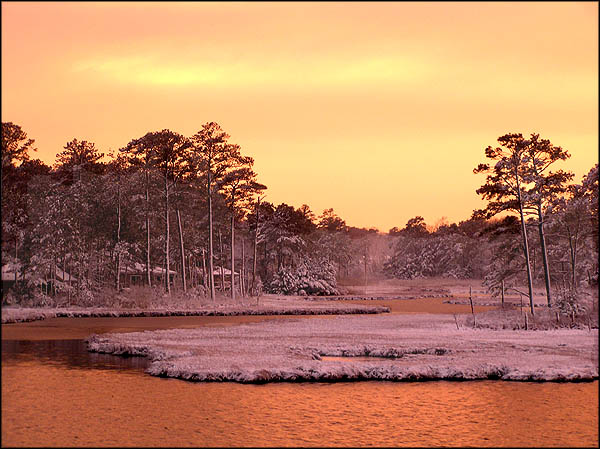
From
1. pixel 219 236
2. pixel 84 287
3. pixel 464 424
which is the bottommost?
pixel 464 424

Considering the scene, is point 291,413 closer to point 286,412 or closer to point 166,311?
point 286,412

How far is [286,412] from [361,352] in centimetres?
1560

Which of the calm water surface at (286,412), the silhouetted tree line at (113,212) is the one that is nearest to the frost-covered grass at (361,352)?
the calm water surface at (286,412)

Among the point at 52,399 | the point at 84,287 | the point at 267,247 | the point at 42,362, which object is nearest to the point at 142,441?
the point at 52,399

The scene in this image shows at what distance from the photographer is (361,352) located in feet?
138

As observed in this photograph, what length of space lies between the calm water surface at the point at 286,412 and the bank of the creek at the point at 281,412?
4cm

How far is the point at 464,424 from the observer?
2538 cm

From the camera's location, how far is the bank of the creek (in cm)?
2338

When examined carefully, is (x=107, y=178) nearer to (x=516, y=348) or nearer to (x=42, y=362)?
(x=42, y=362)

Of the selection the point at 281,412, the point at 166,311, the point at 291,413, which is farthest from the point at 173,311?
the point at 291,413

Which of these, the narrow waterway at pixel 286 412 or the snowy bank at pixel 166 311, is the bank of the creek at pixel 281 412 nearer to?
the narrow waterway at pixel 286 412

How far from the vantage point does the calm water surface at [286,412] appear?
76.7 ft

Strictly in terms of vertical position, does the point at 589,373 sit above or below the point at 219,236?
below

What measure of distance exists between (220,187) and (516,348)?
60.2 meters
